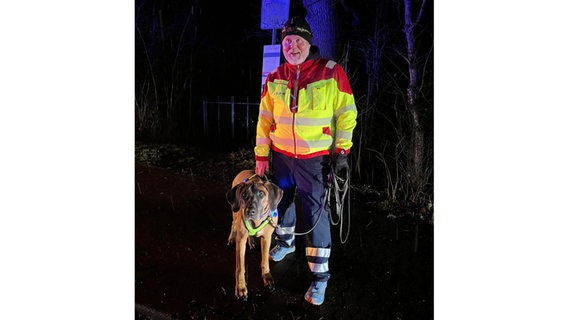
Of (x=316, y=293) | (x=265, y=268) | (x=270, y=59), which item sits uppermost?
(x=270, y=59)

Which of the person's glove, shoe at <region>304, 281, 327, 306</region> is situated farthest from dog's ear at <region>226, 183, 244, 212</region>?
shoe at <region>304, 281, 327, 306</region>

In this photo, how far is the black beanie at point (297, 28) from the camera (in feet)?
9.03

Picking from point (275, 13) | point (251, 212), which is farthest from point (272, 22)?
point (251, 212)

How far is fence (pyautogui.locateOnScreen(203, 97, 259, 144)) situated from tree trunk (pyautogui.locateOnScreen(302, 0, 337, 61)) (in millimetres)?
649

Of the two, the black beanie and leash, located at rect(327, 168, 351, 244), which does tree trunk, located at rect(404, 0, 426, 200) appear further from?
the black beanie

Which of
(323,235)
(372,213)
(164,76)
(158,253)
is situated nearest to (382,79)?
(372,213)

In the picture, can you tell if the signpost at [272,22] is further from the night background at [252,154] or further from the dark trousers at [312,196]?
the dark trousers at [312,196]

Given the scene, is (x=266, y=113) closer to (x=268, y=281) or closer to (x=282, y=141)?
(x=282, y=141)

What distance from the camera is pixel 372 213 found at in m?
3.32

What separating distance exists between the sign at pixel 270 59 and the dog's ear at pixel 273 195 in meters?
0.72

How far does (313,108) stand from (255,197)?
2.05ft

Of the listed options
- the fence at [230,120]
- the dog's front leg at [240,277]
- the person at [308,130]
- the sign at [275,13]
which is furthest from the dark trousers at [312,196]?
the sign at [275,13]

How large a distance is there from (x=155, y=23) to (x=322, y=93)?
67.3 inches

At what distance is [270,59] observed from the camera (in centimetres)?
309
